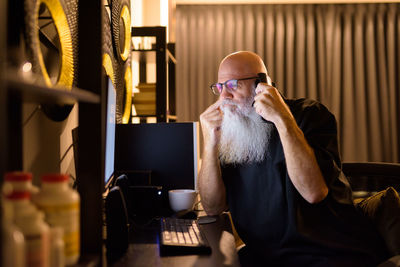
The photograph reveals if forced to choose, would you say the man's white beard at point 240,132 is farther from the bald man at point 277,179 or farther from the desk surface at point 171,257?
the desk surface at point 171,257

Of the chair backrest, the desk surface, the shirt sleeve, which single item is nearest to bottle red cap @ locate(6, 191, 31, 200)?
the desk surface

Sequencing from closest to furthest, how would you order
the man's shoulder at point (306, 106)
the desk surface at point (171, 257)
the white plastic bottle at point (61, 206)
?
the white plastic bottle at point (61, 206) → the desk surface at point (171, 257) → the man's shoulder at point (306, 106)

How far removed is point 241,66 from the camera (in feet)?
5.64

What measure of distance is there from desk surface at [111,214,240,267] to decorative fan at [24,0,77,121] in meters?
0.50

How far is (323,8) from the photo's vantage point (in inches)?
165

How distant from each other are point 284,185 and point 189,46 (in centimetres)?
302

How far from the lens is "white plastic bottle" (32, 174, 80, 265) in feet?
2.14

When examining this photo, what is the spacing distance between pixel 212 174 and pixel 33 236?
3.55 feet

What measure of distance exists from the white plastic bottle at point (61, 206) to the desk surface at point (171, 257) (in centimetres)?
28

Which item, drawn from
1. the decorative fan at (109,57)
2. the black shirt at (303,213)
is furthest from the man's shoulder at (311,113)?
the decorative fan at (109,57)

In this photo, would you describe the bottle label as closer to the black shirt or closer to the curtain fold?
the black shirt

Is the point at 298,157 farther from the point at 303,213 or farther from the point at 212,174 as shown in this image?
the point at 212,174

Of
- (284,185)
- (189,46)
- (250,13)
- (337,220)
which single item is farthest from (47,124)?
(250,13)

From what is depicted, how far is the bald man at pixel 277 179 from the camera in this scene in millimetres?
1327
